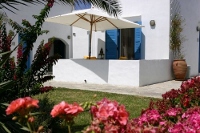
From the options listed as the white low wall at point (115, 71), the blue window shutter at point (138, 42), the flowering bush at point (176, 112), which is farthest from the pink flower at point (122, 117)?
the blue window shutter at point (138, 42)

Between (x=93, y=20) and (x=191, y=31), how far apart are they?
5801 millimetres

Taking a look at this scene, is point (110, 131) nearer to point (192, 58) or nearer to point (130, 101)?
point (130, 101)

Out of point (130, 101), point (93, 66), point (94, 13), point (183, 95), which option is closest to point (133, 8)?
point (94, 13)

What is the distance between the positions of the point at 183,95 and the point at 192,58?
12.2 m

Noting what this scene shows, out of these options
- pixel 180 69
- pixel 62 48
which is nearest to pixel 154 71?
pixel 180 69

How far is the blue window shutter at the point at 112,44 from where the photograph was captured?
15789mm

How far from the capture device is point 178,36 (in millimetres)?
Result: 14273

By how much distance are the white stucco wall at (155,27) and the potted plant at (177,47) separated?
11.8 inches

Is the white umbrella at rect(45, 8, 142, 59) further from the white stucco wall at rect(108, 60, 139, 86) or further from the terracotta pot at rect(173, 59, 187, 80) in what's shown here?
the terracotta pot at rect(173, 59, 187, 80)

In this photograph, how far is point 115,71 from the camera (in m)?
12.6

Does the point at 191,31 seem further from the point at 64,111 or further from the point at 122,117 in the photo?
the point at 64,111

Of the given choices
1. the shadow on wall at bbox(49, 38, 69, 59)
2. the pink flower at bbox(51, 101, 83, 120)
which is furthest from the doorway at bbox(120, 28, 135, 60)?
the pink flower at bbox(51, 101, 83, 120)

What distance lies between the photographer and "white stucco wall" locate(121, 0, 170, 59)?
14.0 meters

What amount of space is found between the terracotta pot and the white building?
341 mm
